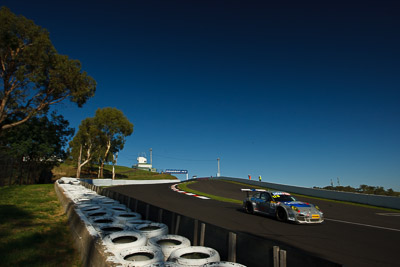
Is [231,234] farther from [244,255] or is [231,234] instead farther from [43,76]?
[43,76]

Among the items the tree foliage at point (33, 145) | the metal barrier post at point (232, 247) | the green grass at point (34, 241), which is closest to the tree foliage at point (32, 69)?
the tree foliage at point (33, 145)

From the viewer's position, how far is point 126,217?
6801 millimetres

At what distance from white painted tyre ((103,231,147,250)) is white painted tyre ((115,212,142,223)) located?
1.58 meters

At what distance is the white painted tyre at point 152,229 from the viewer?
4.92 metres

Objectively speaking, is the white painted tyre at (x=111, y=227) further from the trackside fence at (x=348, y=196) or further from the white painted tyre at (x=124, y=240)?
the trackside fence at (x=348, y=196)

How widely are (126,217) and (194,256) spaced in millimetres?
3656

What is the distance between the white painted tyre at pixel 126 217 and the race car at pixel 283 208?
5906 millimetres

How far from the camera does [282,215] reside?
964 centimetres

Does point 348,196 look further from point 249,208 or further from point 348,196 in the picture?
point 249,208

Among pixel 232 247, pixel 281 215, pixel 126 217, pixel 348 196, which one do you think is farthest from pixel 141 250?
pixel 348 196

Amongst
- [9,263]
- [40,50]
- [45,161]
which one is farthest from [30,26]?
[9,263]

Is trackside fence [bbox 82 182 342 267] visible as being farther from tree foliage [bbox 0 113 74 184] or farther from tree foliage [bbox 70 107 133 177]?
tree foliage [bbox 70 107 133 177]

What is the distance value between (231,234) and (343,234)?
6075 millimetres

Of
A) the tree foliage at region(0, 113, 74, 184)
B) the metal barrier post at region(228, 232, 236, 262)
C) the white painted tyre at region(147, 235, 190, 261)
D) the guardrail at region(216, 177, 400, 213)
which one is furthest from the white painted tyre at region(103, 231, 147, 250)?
the tree foliage at region(0, 113, 74, 184)
